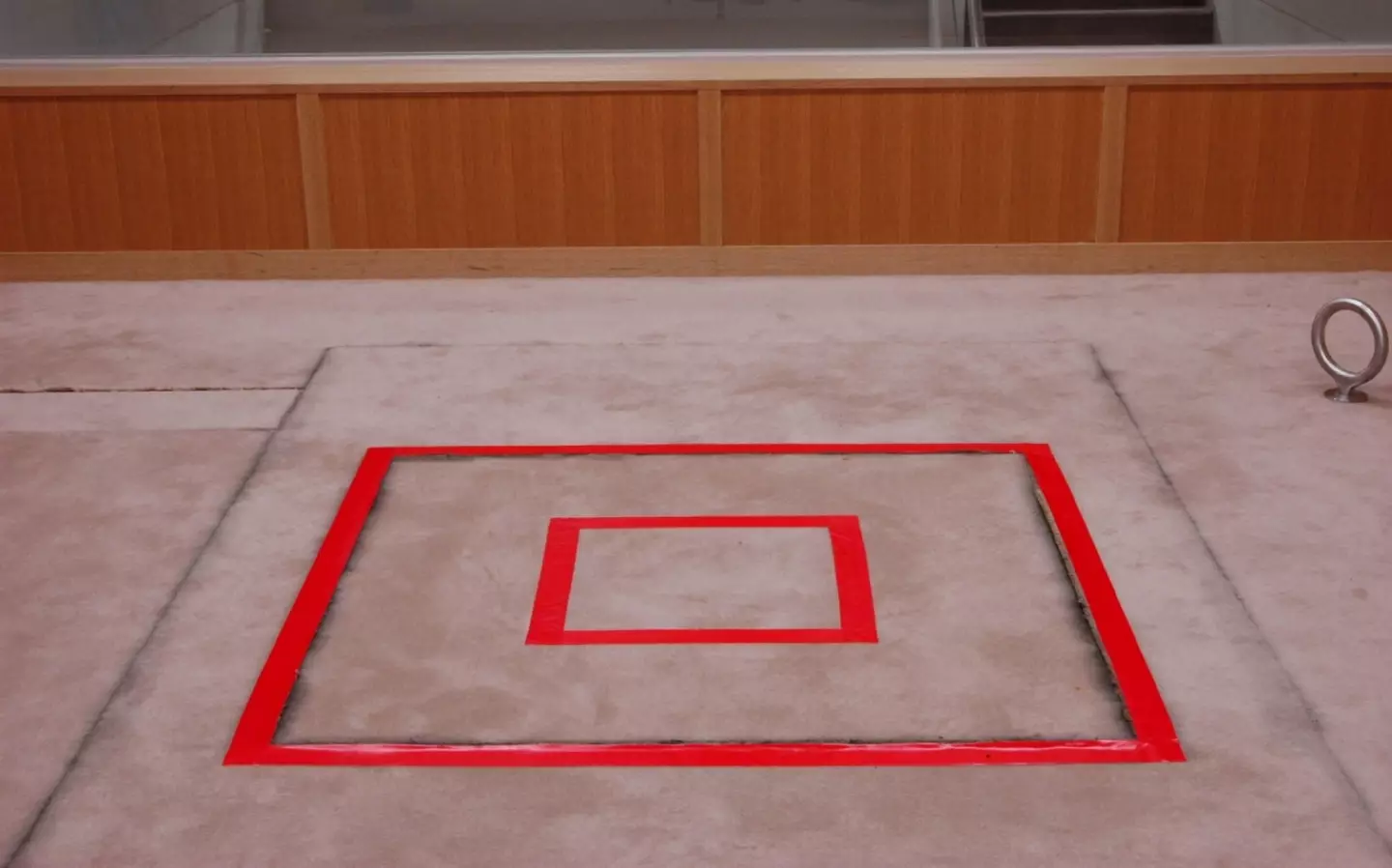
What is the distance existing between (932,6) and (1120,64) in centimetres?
70

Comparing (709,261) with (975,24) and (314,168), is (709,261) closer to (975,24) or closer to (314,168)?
(975,24)

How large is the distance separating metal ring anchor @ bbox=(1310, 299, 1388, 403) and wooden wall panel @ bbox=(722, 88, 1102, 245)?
1.45 m

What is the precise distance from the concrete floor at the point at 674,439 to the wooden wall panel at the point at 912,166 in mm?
245

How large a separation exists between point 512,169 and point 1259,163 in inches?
107

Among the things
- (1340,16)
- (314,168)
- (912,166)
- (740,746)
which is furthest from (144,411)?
(1340,16)

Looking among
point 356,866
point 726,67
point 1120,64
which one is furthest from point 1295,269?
point 356,866

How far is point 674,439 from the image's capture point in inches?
170

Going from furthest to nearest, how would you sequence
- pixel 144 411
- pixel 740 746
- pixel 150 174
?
pixel 150 174, pixel 144 411, pixel 740 746

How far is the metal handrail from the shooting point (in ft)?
18.9

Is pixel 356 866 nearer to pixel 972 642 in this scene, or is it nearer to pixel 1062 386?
pixel 972 642

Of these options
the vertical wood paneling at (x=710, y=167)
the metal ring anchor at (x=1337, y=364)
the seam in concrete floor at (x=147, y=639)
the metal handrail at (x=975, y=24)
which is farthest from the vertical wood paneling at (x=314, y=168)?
the metal ring anchor at (x=1337, y=364)

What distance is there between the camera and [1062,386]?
15.4ft

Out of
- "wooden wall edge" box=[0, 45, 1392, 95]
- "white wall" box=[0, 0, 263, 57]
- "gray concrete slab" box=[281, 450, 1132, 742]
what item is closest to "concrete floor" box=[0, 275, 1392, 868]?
"gray concrete slab" box=[281, 450, 1132, 742]

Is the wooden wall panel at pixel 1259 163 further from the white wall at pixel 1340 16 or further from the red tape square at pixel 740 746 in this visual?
the red tape square at pixel 740 746
